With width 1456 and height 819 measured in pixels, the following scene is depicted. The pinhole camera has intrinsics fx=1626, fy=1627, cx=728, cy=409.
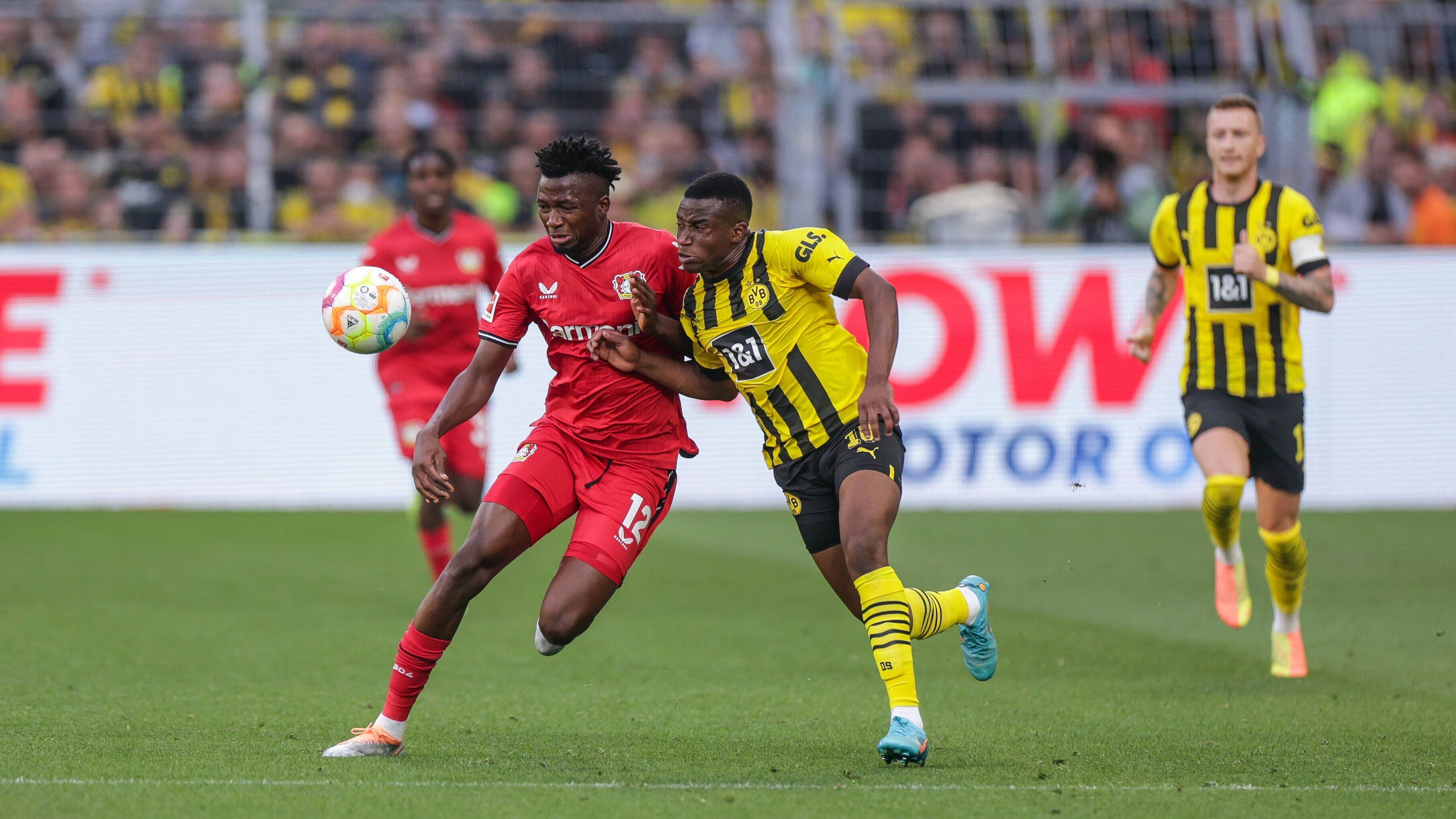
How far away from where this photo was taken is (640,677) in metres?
7.25

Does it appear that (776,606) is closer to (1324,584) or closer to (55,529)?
(1324,584)

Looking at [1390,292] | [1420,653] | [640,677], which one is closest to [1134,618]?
[1420,653]

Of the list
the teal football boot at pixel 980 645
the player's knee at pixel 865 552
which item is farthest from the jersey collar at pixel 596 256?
the teal football boot at pixel 980 645

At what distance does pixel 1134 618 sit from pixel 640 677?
3081mm

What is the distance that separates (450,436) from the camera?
30.5 feet

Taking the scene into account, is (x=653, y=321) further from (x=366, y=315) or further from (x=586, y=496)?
(x=366, y=315)

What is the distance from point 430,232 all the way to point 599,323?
12.5ft

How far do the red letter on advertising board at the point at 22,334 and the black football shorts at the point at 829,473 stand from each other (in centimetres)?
871

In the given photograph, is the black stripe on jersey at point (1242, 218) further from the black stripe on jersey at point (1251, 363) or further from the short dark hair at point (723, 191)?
the short dark hair at point (723, 191)

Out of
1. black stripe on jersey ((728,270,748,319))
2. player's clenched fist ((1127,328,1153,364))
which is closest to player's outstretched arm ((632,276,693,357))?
black stripe on jersey ((728,270,748,319))

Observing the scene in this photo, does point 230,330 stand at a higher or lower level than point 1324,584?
higher

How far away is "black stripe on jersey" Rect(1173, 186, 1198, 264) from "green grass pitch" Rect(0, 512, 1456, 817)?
75.5 inches

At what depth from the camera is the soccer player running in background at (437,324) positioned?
30.4 feet

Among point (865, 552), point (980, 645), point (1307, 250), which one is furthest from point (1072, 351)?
point (865, 552)
